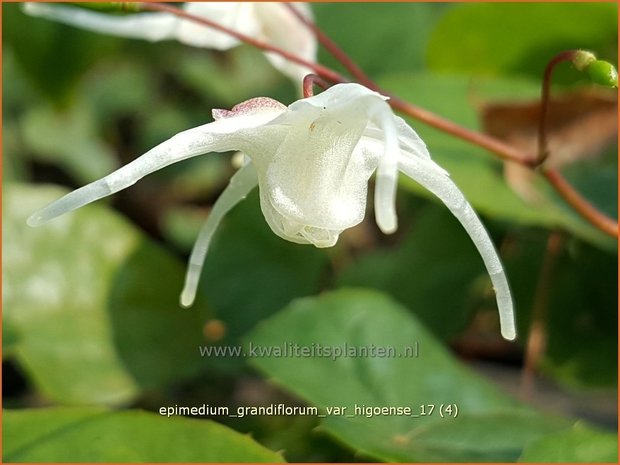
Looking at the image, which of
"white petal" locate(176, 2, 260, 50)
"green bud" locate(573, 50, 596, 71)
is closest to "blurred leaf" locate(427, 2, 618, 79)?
"white petal" locate(176, 2, 260, 50)

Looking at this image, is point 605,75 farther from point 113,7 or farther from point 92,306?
point 92,306

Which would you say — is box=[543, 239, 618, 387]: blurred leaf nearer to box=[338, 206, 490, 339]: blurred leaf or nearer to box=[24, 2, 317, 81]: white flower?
box=[338, 206, 490, 339]: blurred leaf

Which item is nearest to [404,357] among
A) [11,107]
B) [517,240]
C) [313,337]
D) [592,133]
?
[313,337]

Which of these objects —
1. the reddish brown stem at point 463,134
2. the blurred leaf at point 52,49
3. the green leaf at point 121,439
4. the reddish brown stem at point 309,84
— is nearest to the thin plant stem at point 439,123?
the reddish brown stem at point 463,134

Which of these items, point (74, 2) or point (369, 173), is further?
point (74, 2)

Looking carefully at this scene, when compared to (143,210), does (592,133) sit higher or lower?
higher

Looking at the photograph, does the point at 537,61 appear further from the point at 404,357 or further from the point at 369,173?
the point at 369,173

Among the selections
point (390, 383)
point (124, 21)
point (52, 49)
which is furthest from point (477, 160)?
point (52, 49)
